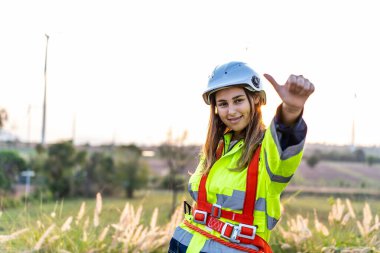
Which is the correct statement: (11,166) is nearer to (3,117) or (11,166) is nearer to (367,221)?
(3,117)

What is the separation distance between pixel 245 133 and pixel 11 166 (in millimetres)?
11056

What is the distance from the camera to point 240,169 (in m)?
2.50

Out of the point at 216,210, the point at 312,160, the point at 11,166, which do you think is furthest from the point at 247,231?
the point at 11,166

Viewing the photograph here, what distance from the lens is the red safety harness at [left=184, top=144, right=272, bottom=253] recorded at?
96.3 inches

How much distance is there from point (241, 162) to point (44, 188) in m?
10.4

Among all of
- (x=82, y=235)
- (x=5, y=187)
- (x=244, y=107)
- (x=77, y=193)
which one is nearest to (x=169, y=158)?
(x=77, y=193)

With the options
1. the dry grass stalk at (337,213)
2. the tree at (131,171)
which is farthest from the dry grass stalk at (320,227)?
the tree at (131,171)

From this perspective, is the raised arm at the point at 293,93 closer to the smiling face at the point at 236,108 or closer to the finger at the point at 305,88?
the finger at the point at 305,88

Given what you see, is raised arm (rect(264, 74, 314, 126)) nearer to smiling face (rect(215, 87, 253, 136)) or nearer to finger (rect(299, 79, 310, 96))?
finger (rect(299, 79, 310, 96))

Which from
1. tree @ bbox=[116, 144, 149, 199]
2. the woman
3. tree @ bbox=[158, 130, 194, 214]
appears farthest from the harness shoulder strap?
tree @ bbox=[116, 144, 149, 199]

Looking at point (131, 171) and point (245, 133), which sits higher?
point (245, 133)

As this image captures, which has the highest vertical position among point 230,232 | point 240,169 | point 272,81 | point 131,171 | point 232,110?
point 272,81

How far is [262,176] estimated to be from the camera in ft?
7.93

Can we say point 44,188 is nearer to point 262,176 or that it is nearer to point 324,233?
point 324,233
